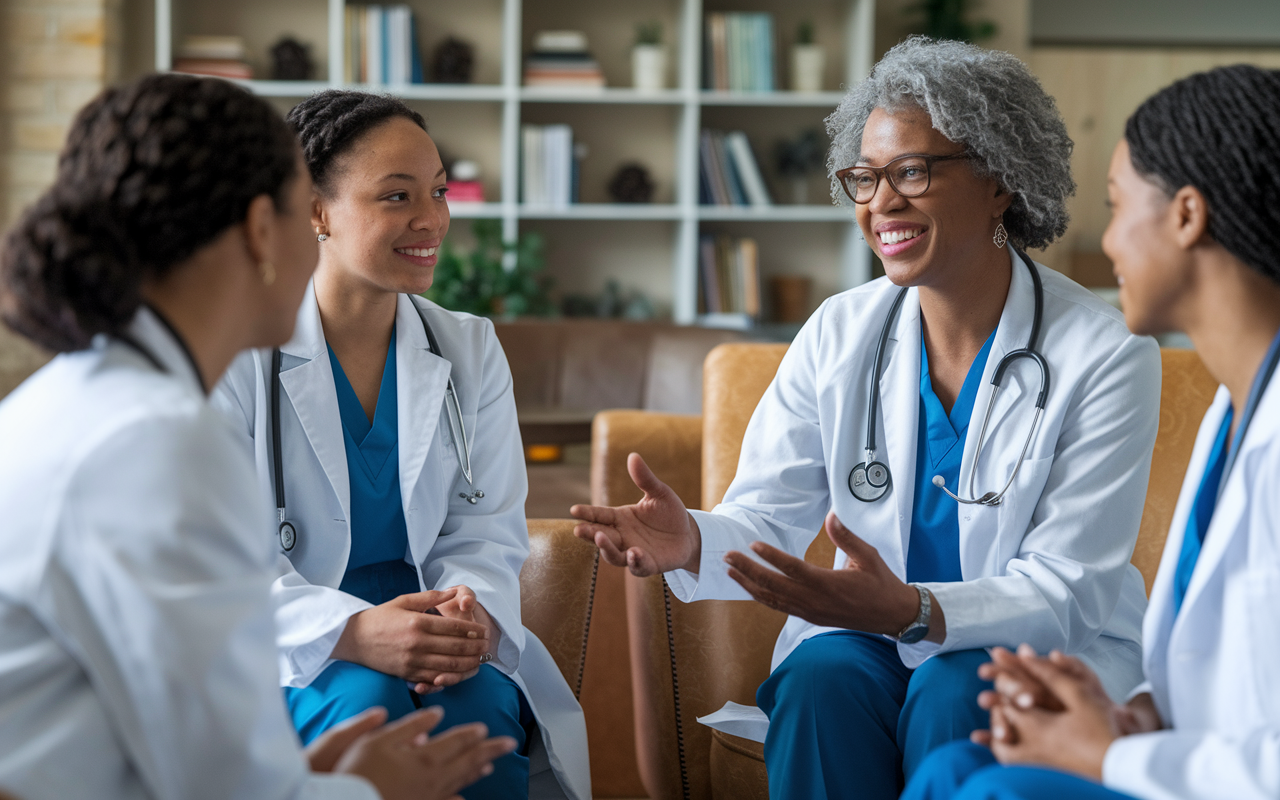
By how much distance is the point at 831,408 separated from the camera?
1.64m

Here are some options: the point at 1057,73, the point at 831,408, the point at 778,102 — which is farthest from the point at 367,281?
the point at 1057,73

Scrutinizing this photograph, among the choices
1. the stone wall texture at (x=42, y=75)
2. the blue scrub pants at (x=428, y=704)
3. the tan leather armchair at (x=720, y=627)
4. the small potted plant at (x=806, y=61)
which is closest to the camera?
the blue scrub pants at (x=428, y=704)

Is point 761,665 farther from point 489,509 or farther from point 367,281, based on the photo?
point 367,281

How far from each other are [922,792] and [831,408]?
0.66 m

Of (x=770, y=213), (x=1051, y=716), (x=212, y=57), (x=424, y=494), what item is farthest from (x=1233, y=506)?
(x=212, y=57)

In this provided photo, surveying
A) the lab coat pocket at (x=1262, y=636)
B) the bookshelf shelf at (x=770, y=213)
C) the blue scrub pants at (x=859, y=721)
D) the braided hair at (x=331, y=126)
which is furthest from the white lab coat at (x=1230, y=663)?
the bookshelf shelf at (x=770, y=213)

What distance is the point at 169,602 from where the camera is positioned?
2.49 feet

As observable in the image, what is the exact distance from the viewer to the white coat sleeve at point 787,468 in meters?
1.67

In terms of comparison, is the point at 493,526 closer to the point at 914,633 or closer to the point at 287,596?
the point at 287,596

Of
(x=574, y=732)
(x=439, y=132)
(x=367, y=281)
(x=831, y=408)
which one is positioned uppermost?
(x=439, y=132)

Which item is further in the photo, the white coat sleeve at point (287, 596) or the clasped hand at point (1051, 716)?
the white coat sleeve at point (287, 596)

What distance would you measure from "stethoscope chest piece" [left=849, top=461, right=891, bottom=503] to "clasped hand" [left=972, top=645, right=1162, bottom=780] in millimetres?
505

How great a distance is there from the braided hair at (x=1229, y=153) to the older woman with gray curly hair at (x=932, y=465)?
441mm

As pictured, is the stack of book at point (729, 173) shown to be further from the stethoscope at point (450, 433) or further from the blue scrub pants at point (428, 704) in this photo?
the blue scrub pants at point (428, 704)
